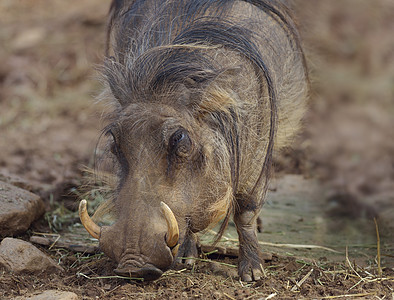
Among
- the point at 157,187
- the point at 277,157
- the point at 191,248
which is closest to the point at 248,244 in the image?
the point at 191,248

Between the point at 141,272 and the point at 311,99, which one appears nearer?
the point at 141,272

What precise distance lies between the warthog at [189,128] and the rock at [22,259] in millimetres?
390

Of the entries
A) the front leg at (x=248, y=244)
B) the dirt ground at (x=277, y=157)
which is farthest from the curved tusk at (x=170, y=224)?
the front leg at (x=248, y=244)

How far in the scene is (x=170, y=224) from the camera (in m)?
2.47

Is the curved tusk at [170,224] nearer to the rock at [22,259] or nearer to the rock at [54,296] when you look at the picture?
the rock at [54,296]

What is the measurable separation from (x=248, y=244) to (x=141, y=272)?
957mm

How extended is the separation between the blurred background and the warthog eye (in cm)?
171

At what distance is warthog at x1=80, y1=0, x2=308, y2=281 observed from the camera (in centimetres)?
255

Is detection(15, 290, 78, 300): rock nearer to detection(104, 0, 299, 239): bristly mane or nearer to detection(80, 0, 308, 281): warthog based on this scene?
detection(80, 0, 308, 281): warthog

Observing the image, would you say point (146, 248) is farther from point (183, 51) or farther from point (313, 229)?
A: point (313, 229)

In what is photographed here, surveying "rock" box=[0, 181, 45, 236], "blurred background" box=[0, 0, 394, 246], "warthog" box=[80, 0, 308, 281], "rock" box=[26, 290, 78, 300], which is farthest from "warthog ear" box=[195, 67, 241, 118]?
"blurred background" box=[0, 0, 394, 246]

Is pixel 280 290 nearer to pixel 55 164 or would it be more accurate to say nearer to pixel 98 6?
pixel 55 164

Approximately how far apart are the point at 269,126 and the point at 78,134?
13.1 ft

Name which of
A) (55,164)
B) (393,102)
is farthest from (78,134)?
(393,102)
